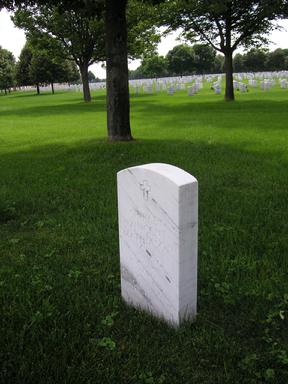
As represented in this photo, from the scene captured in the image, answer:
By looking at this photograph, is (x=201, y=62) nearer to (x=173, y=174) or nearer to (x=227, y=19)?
(x=227, y=19)

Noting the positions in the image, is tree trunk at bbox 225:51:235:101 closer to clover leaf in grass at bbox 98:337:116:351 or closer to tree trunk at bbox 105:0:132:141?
tree trunk at bbox 105:0:132:141

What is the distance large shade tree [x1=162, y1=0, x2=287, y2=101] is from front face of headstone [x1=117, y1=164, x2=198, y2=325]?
19.7 metres

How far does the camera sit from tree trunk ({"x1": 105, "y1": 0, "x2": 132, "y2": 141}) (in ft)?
29.2

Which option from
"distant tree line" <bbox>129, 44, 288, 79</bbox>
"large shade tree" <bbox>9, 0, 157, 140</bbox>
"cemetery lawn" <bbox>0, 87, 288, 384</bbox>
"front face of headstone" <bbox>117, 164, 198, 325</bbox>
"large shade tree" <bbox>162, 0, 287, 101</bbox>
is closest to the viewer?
"cemetery lawn" <bbox>0, 87, 288, 384</bbox>

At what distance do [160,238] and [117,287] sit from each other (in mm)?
879

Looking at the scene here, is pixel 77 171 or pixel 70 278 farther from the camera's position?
pixel 77 171

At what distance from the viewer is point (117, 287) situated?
3.28 meters

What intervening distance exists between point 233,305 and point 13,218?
10.2 ft

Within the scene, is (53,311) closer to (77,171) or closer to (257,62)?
(77,171)

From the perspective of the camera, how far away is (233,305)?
9.64ft

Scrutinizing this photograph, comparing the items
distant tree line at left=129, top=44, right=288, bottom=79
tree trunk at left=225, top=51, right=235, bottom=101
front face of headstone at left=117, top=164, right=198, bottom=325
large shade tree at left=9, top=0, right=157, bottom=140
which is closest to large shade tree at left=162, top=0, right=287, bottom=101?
tree trunk at left=225, top=51, right=235, bottom=101

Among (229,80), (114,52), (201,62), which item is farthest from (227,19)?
(201,62)

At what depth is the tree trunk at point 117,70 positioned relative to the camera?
8898mm

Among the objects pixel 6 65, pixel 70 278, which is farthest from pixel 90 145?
pixel 6 65
